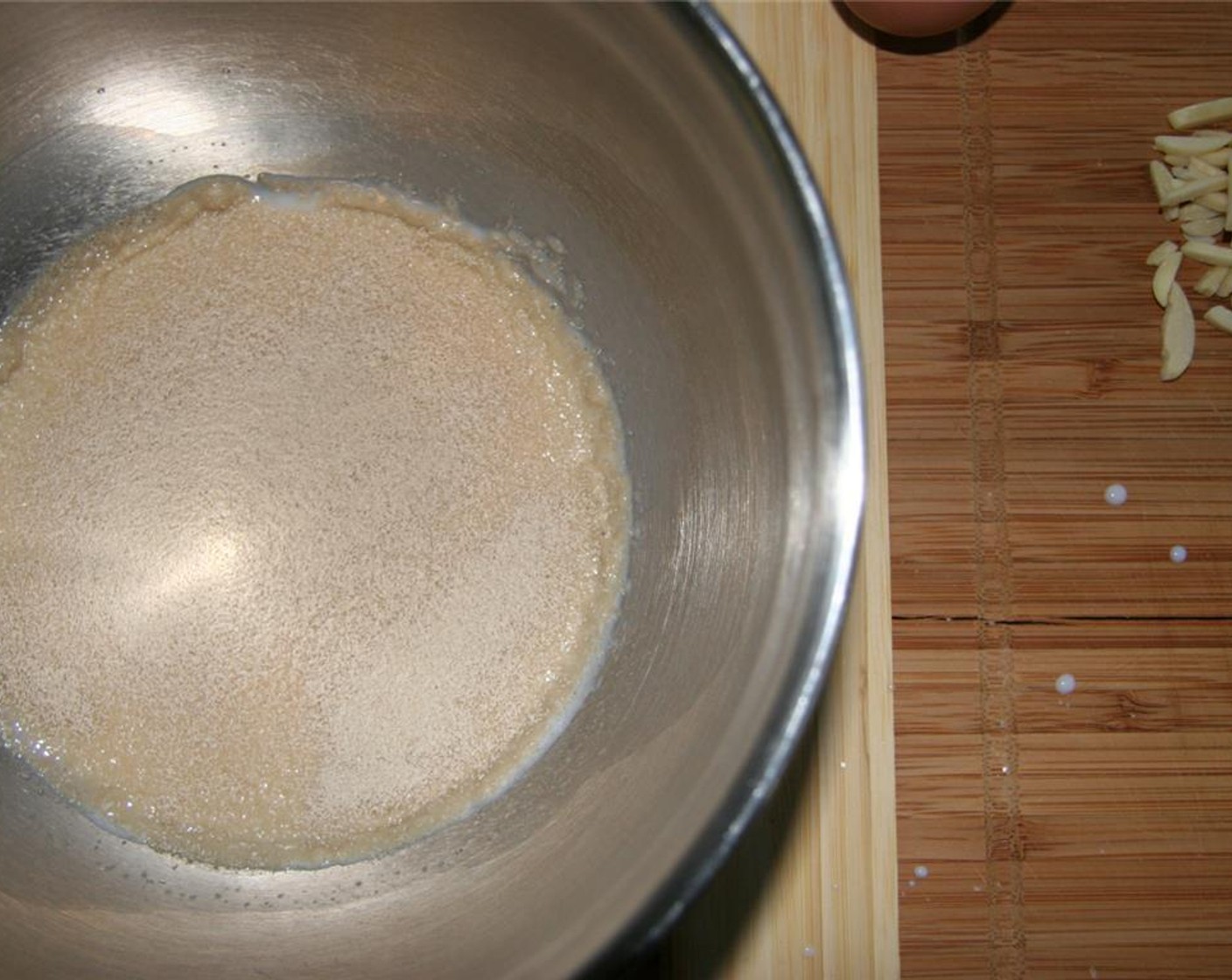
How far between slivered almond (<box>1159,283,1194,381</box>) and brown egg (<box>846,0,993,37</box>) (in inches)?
11.9

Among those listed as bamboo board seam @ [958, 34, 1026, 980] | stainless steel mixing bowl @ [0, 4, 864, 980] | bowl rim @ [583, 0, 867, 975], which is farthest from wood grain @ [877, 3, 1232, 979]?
bowl rim @ [583, 0, 867, 975]

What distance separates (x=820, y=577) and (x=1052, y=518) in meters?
0.43

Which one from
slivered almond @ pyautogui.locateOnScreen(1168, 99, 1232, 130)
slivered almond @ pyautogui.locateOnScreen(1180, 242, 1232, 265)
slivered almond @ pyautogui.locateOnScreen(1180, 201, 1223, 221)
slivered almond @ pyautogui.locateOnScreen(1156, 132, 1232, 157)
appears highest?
slivered almond @ pyautogui.locateOnScreen(1168, 99, 1232, 130)

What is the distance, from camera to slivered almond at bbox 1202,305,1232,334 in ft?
3.37

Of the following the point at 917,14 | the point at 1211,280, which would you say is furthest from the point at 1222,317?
the point at 917,14

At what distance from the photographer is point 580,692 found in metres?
1.00

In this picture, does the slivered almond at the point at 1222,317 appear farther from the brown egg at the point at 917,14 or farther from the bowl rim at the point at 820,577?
the bowl rim at the point at 820,577

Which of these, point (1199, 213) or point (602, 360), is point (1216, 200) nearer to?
point (1199, 213)

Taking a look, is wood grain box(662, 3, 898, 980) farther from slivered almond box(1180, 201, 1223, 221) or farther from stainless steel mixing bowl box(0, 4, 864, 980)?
slivered almond box(1180, 201, 1223, 221)

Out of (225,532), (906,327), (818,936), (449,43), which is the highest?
(449,43)

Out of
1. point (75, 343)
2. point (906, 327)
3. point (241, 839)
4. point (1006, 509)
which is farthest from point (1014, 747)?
point (75, 343)

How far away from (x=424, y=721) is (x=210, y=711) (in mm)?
185

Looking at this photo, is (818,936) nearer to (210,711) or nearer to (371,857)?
(371,857)

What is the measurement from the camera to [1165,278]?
1024 mm
